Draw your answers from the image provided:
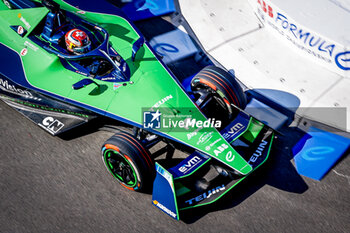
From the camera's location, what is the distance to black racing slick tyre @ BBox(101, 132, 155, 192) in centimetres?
407

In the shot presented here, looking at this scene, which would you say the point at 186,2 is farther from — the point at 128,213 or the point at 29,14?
the point at 128,213

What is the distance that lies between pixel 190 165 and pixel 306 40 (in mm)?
3445

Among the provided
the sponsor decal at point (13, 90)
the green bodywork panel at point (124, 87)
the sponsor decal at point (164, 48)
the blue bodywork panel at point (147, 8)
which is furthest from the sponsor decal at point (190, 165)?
the blue bodywork panel at point (147, 8)

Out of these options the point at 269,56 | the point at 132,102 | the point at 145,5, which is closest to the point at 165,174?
the point at 132,102

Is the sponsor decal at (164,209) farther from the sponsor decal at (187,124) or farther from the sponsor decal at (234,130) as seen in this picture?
the sponsor decal at (234,130)

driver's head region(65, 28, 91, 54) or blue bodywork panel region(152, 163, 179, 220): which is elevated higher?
driver's head region(65, 28, 91, 54)

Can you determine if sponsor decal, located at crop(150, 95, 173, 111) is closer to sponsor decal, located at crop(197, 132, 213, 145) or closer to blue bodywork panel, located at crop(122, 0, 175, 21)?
sponsor decal, located at crop(197, 132, 213, 145)

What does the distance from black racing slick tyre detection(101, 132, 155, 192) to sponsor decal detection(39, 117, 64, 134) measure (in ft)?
3.41

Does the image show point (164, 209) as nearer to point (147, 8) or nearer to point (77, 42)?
point (77, 42)

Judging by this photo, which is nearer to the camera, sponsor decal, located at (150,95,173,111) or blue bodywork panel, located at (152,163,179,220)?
blue bodywork panel, located at (152,163,179,220)

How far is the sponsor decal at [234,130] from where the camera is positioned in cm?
444

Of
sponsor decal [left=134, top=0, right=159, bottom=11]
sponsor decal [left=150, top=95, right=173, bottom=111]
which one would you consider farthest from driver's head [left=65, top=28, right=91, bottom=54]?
sponsor decal [left=134, top=0, right=159, bottom=11]

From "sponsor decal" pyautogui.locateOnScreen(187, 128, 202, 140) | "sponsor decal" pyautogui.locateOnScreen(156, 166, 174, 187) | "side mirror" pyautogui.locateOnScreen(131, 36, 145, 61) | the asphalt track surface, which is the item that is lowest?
the asphalt track surface

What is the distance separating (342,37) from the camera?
5.69m
